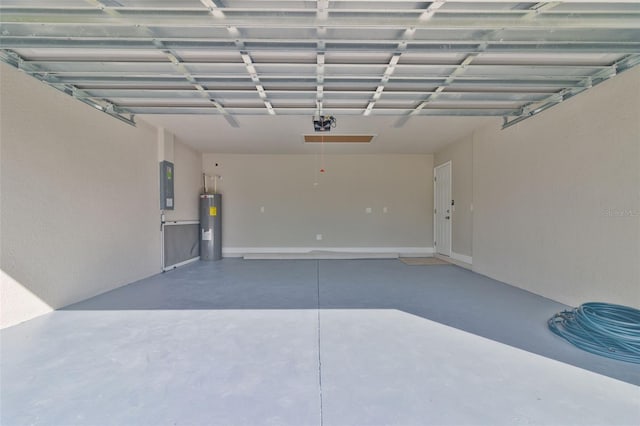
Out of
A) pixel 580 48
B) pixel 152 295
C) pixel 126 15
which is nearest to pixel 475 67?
pixel 580 48

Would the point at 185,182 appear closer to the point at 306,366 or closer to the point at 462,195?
the point at 306,366

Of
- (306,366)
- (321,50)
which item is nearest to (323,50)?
(321,50)

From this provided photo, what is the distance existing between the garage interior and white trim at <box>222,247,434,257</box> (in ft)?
6.93

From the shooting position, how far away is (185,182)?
262 inches

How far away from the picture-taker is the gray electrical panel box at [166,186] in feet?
18.0

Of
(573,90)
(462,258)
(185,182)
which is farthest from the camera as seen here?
(185,182)

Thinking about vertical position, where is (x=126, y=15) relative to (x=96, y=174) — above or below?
above

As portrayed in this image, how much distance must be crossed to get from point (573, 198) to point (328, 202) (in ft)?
17.3

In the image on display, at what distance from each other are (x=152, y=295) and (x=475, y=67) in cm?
473

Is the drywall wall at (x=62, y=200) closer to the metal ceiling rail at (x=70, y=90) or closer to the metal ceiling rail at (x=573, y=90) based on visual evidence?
the metal ceiling rail at (x=70, y=90)

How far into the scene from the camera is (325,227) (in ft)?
26.1

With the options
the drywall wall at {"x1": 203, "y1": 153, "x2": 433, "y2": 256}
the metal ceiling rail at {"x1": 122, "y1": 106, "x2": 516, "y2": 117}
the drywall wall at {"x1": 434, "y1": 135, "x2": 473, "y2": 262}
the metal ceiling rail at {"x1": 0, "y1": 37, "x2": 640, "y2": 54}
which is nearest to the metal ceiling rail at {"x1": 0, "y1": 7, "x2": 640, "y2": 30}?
the metal ceiling rail at {"x1": 0, "y1": 37, "x2": 640, "y2": 54}

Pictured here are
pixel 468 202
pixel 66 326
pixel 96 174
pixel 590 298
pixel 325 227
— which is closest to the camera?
pixel 66 326

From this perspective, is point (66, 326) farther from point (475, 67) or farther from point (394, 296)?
point (475, 67)
